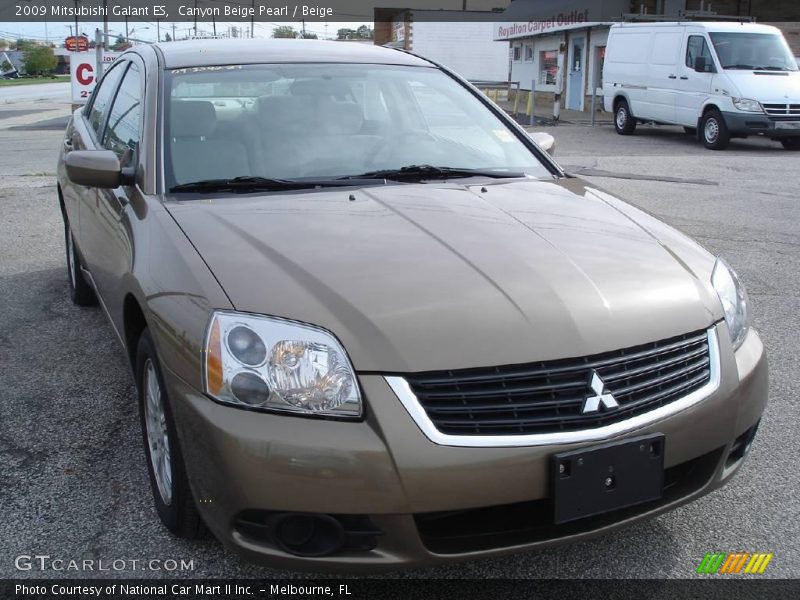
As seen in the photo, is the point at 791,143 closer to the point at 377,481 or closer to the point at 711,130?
the point at 711,130

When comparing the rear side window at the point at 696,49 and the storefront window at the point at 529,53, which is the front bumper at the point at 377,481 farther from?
the storefront window at the point at 529,53

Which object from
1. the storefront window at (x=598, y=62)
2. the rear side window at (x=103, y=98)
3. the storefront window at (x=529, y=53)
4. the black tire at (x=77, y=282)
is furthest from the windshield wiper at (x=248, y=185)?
the storefront window at (x=529, y=53)

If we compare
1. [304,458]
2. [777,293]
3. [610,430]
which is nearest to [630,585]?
[610,430]

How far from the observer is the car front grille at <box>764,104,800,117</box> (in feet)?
47.3

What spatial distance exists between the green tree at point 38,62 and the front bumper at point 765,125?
266 ft

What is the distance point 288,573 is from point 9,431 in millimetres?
1666

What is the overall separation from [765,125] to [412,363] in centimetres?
1400

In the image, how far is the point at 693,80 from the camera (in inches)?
617

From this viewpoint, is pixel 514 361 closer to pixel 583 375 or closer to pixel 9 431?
pixel 583 375

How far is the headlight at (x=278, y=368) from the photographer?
86.0 inches

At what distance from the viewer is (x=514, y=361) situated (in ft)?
7.23

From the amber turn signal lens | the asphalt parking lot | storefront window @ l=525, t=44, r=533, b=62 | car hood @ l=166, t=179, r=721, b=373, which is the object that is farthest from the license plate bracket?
storefront window @ l=525, t=44, r=533, b=62

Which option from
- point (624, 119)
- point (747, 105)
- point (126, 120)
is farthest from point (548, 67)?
point (126, 120)

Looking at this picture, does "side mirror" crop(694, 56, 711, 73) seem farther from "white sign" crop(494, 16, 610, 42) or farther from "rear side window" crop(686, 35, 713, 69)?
"white sign" crop(494, 16, 610, 42)
